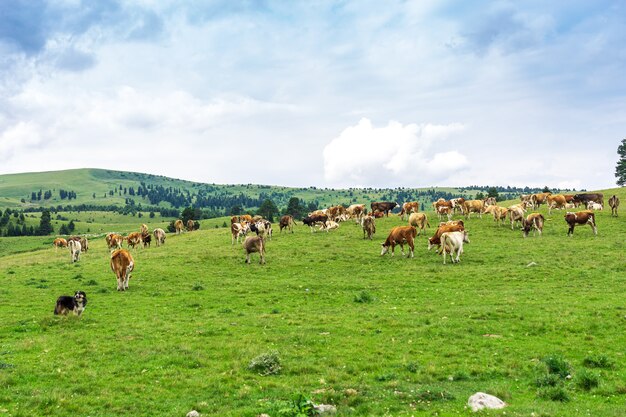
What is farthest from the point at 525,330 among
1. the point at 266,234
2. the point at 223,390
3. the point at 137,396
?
the point at 266,234

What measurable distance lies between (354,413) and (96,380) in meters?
7.22

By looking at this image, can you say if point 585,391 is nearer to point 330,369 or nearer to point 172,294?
point 330,369

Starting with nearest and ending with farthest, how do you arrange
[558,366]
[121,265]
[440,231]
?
1. [558,366]
2. [121,265]
3. [440,231]

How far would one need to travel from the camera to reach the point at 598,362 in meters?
12.4

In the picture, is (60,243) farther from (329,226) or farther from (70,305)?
(70,305)

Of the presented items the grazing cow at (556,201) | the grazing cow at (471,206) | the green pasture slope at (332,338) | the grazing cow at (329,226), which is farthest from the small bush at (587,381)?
the grazing cow at (556,201)

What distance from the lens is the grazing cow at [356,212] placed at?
5447 centimetres

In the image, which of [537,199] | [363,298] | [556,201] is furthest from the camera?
[537,199]

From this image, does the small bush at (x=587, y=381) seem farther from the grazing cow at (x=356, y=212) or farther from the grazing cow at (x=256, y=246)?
the grazing cow at (x=356, y=212)

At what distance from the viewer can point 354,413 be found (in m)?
9.68

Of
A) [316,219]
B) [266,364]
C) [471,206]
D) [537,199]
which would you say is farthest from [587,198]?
[266,364]

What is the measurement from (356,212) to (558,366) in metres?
44.0

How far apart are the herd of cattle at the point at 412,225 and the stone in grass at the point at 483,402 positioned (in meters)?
22.0

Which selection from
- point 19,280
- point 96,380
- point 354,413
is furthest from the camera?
point 19,280
